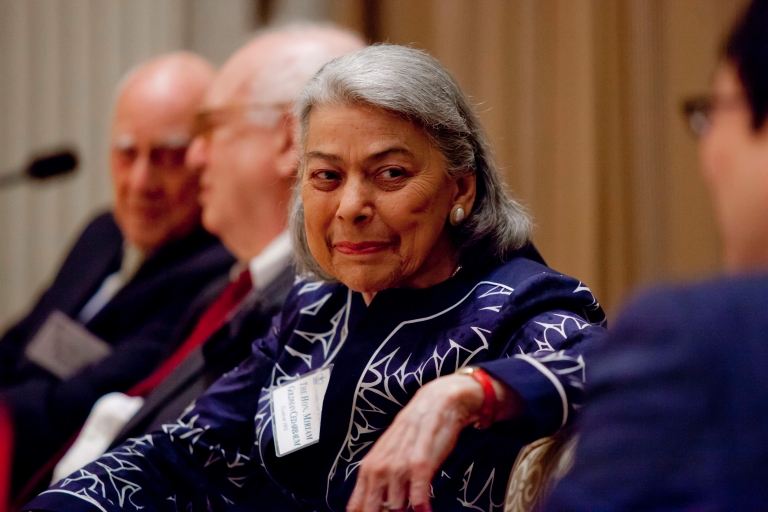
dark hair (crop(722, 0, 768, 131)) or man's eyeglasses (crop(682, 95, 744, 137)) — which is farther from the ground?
dark hair (crop(722, 0, 768, 131))

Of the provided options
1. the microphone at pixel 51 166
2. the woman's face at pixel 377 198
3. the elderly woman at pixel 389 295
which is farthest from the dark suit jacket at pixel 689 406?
the microphone at pixel 51 166

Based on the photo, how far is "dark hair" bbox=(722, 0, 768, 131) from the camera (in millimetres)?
835

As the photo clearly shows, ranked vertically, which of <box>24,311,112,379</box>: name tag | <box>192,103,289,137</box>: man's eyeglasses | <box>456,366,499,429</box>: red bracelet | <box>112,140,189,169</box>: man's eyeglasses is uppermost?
<box>192,103,289,137</box>: man's eyeglasses

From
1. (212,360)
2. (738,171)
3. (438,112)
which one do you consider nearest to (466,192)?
(438,112)

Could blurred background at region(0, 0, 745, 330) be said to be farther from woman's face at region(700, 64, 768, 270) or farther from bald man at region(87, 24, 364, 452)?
woman's face at region(700, 64, 768, 270)

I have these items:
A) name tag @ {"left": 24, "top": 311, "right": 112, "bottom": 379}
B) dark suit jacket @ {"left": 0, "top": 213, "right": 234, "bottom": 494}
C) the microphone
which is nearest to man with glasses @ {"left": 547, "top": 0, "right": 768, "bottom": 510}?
dark suit jacket @ {"left": 0, "top": 213, "right": 234, "bottom": 494}

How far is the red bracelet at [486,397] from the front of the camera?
113 cm

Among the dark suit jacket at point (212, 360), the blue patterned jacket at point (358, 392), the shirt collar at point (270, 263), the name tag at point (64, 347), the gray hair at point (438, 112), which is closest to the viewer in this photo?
the blue patterned jacket at point (358, 392)

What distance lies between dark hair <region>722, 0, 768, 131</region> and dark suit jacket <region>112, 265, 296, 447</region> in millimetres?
1304

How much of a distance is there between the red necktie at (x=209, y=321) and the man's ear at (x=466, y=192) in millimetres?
1002

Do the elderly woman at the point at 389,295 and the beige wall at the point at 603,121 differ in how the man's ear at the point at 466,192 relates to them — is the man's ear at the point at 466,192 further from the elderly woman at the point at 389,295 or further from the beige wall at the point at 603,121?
the beige wall at the point at 603,121

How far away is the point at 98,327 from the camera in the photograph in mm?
2982

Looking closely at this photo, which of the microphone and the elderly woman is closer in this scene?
the elderly woman

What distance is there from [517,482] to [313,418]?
42 cm
